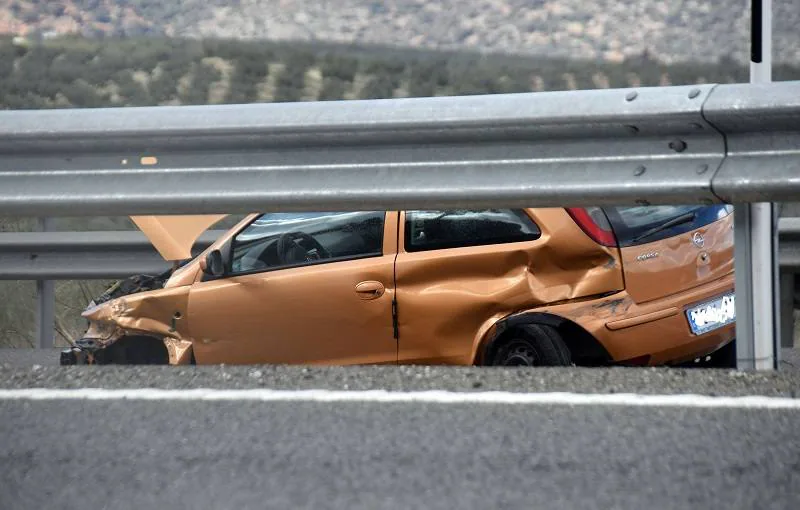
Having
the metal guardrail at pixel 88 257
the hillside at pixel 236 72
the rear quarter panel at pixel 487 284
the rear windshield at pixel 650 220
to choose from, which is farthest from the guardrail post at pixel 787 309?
the hillside at pixel 236 72

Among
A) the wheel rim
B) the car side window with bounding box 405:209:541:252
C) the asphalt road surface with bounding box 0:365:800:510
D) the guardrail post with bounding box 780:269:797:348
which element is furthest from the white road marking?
the guardrail post with bounding box 780:269:797:348

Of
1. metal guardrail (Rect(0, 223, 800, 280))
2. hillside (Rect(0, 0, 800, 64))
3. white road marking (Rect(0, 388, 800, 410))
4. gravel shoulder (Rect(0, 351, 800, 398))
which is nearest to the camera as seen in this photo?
white road marking (Rect(0, 388, 800, 410))

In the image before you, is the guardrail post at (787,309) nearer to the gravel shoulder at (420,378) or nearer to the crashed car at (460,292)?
the crashed car at (460,292)

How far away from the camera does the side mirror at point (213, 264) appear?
463 centimetres

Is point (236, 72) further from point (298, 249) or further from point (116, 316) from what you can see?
point (298, 249)

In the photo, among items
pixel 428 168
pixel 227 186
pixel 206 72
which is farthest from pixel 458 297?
pixel 206 72

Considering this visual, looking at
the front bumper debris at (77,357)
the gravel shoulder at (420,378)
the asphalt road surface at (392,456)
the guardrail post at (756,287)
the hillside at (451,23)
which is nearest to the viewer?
the asphalt road surface at (392,456)

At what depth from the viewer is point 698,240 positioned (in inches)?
166

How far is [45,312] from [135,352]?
7.49 feet

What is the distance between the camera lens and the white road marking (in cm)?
319

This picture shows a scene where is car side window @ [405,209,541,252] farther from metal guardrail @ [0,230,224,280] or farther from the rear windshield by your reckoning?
metal guardrail @ [0,230,224,280]

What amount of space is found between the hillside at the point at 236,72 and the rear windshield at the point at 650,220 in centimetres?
883

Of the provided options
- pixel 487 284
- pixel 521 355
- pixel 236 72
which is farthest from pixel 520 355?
pixel 236 72

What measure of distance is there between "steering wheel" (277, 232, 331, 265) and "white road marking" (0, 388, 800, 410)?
112 cm
